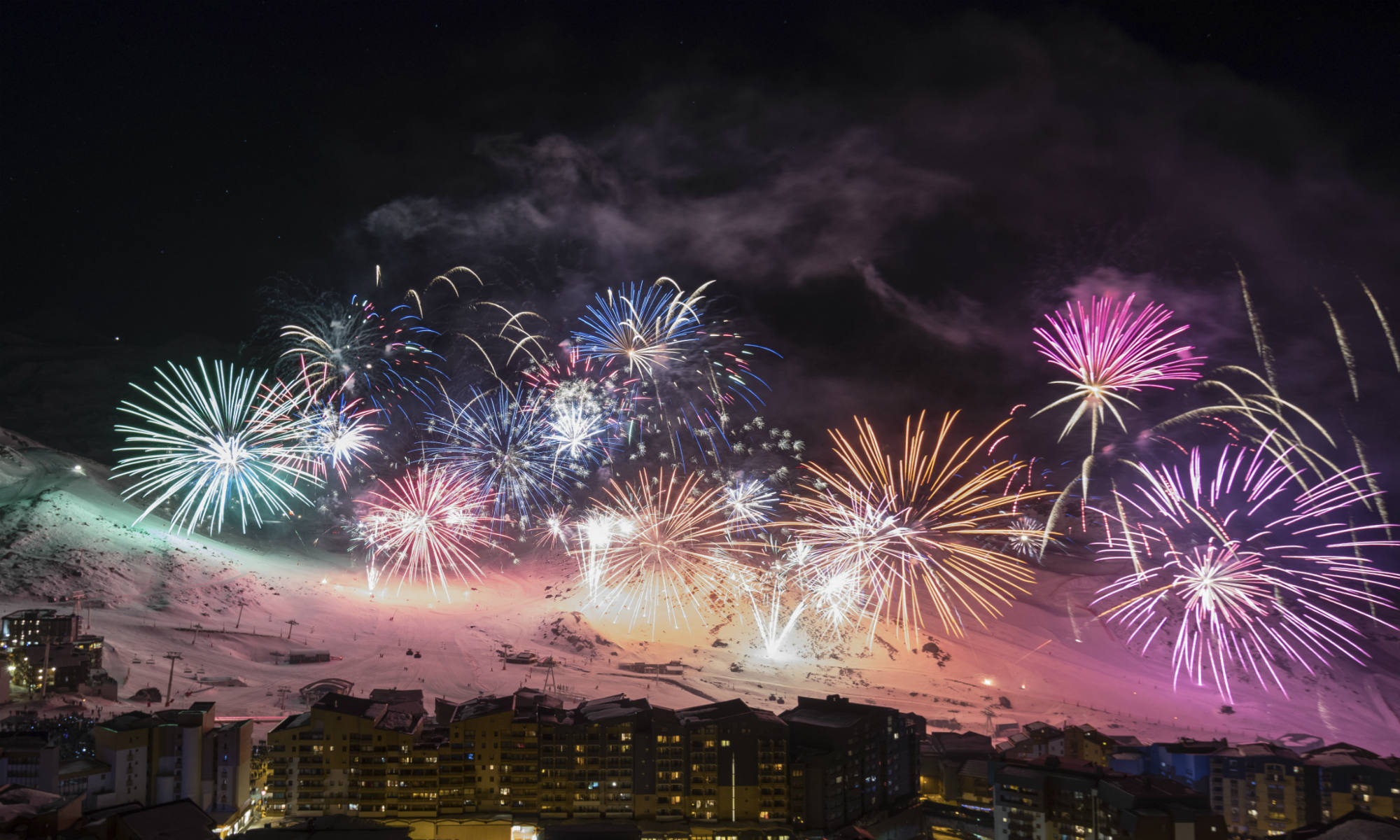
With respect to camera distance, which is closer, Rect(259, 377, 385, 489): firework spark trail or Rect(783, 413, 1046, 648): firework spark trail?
Rect(783, 413, 1046, 648): firework spark trail

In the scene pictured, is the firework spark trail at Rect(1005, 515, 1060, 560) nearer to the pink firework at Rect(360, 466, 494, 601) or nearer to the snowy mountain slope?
the snowy mountain slope

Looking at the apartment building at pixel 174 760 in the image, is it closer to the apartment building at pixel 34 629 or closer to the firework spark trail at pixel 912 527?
the apartment building at pixel 34 629

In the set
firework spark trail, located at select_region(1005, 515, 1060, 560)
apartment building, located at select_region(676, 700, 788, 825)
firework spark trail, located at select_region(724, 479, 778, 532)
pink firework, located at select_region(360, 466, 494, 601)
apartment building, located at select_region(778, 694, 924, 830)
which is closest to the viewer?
apartment building, located at select_region(676, 700, 788, 825)

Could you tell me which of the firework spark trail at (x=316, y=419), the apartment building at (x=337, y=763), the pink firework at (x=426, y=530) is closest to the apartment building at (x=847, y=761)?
the apartment building at (x=337, y=763)

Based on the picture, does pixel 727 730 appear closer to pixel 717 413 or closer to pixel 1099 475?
pixel 717 413

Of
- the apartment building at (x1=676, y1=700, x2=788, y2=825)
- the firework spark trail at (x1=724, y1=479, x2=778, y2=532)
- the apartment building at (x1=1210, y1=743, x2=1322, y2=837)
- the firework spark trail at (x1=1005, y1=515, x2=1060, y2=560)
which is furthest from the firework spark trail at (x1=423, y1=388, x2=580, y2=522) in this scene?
the apartment building at (x1=1210, y1=743, x2=1322, y2=837)

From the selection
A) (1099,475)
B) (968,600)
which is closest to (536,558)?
(968,600)
